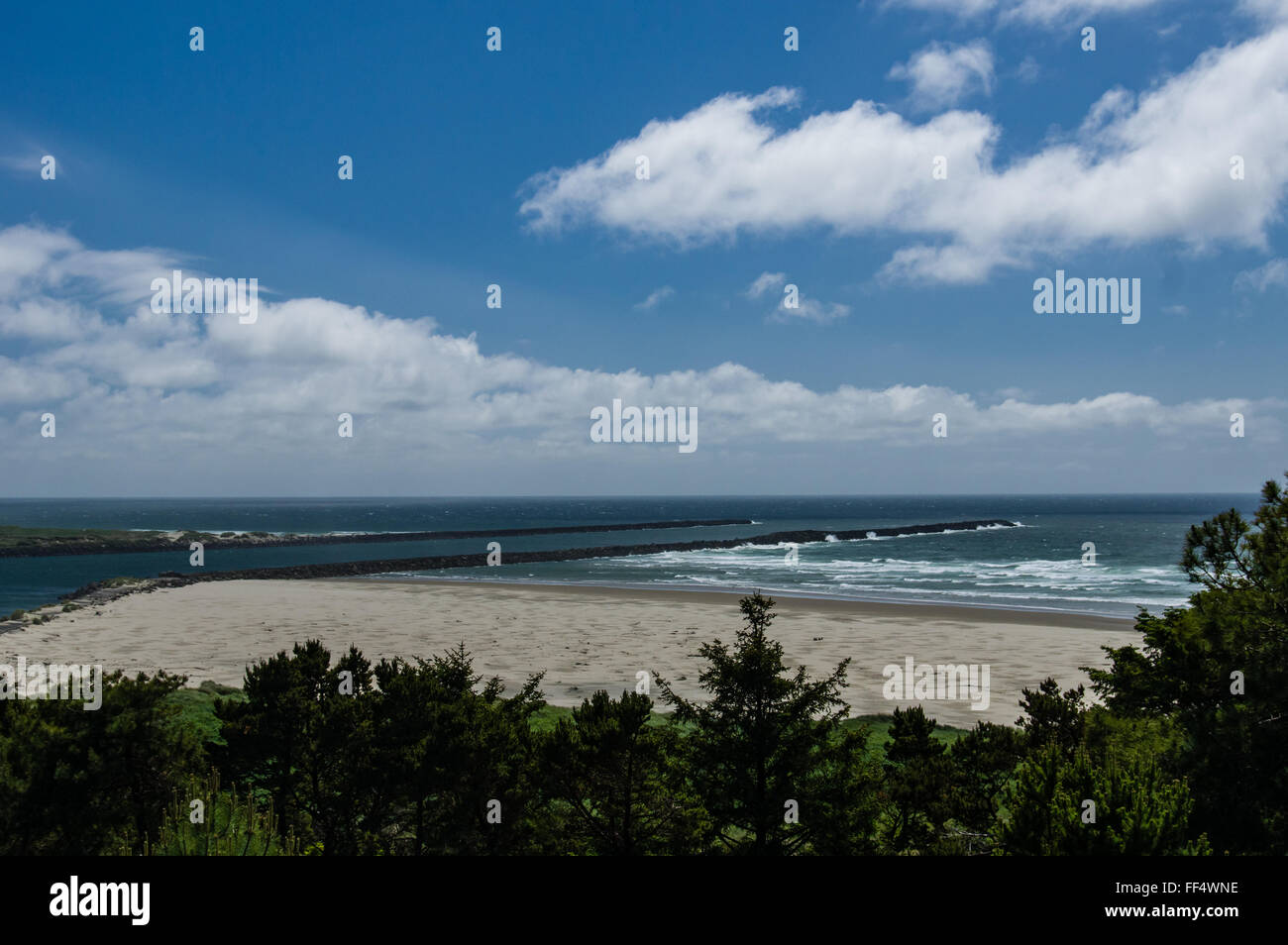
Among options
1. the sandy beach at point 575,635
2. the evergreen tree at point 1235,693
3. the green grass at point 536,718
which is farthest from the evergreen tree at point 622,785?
the sandy beach at point 575,635

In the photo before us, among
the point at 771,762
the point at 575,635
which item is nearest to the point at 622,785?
the point at 771,762

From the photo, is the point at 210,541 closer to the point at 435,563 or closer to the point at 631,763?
the point at 435,563

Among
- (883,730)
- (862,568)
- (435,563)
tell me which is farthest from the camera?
(435,563)

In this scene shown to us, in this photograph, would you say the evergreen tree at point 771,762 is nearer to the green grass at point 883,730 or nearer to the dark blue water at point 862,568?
the green grass at point 883,730

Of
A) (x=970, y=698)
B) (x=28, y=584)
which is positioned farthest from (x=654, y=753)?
(x=28, y=584)

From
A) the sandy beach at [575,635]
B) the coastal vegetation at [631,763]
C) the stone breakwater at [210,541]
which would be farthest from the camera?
the stone breakwater at [210,541]

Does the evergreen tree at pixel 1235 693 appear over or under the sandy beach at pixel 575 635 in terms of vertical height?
over

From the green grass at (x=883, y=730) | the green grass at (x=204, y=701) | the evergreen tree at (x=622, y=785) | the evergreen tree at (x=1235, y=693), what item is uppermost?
the evergreen tree at (x=1235, y=693)

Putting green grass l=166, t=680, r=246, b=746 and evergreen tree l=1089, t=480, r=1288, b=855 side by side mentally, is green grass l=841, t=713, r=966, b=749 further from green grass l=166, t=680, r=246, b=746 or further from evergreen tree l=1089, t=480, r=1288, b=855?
green grass l=166, t=680, r=246, b=746

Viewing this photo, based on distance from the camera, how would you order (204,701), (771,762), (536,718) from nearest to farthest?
(771,762) < (536,718) < (204,701)
